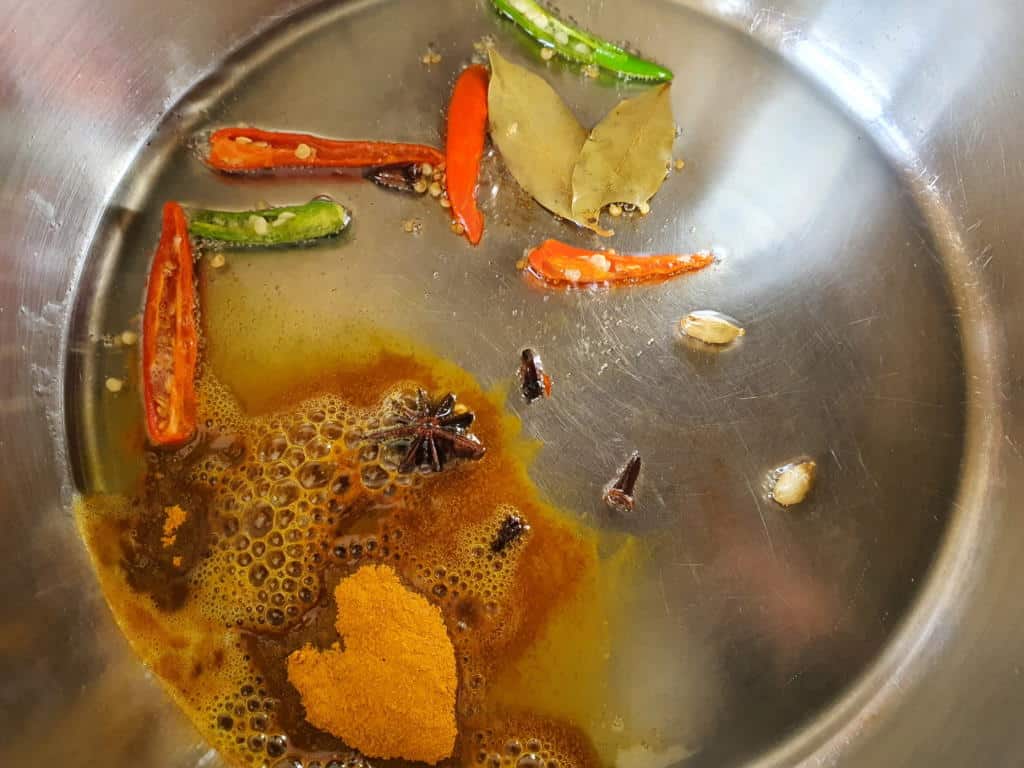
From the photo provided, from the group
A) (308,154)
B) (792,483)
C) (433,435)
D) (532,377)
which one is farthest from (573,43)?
(792,483)

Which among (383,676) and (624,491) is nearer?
(383,676)

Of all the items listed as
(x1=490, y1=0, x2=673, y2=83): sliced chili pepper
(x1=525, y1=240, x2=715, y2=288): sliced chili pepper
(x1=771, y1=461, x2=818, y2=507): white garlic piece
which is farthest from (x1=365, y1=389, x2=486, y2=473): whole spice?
(x1=490, y1=0, x2=673, y2=83): sliced chili pepper

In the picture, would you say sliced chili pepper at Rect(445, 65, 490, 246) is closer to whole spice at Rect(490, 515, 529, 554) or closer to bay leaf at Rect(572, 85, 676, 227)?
bay leaf at Rect(572, 85, 676, 227)

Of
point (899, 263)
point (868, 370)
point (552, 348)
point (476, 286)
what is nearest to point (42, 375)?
point (476, 286)

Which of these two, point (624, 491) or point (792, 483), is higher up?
point (792, 483)

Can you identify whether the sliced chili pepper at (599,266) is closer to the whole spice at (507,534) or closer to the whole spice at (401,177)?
the whole spice at (401,177)

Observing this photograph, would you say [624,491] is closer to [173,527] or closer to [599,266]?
[599,266]
